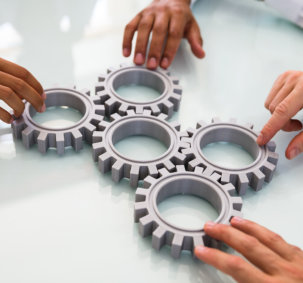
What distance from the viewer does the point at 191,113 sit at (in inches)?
67.6

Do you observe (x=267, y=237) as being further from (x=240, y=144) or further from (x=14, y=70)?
(x=14, y=70)

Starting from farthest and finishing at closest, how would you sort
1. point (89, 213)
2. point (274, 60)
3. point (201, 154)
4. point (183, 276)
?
1. point (274, 60)
2. point (201, 154)
3. point (89, 213)
4. point (183, 276)

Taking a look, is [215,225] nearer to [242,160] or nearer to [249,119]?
[242,160]

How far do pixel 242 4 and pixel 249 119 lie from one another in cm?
89

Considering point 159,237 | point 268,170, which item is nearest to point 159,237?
point 159,237

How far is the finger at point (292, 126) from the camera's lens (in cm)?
158

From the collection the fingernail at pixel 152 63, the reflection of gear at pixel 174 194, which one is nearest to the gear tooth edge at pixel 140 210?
the reflection of gear at pixel 174 194

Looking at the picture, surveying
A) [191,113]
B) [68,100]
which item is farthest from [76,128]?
[191,113]

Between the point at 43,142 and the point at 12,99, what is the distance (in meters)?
0.16

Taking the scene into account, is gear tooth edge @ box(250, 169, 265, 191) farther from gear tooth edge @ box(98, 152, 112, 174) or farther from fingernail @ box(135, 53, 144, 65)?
fingernail @ box(135, 53, 144, 65)

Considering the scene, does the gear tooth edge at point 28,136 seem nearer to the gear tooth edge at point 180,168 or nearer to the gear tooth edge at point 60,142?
the gear tooth edge at point 60,142

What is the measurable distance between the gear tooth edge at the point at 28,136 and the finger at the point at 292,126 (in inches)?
32.2

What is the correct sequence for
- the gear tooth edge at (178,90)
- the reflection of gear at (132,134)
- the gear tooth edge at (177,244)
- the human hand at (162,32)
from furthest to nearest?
the human hand at (162,32) < the gear tooth edge at (178,90) < the reflection of gear at (132,134) < the gear tooth edge at (177,244)

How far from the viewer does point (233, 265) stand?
1.09 metres
